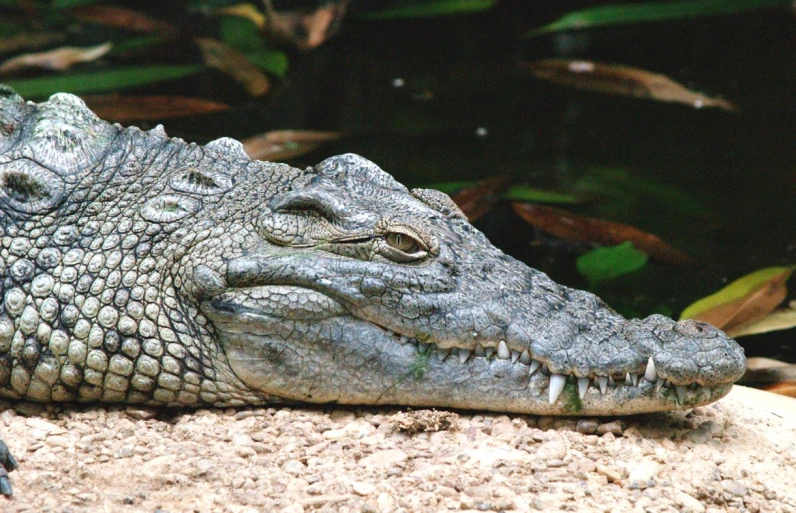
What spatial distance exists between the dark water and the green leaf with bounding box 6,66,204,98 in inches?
10.4

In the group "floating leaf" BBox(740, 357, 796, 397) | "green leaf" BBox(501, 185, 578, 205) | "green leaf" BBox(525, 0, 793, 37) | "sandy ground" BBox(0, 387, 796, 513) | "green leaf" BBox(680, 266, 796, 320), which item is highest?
"green leaf" BBox(525, 0, 793, 37)

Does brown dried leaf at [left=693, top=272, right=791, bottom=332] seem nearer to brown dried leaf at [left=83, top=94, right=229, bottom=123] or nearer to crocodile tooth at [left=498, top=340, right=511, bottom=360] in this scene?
crocodile tooth at [left=498, top=340, right=511, bottom=360]

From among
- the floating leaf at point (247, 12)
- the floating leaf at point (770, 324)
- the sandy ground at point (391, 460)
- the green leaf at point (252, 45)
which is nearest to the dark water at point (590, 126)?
the floating leaf at point (770, 324)

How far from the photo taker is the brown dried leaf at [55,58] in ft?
27.1

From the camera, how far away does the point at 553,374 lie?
336 cm

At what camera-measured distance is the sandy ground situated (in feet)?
9.78

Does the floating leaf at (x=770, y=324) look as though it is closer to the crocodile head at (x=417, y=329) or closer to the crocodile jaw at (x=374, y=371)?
the crocodile head at (x=417, y=329)

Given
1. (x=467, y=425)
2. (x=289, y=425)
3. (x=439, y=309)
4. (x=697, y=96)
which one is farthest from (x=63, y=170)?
(x=697, y=96)

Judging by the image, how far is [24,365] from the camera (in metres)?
3.58

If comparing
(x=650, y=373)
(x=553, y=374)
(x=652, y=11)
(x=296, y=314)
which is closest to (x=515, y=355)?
(x=553, y=374)

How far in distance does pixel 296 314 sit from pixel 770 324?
2.73m

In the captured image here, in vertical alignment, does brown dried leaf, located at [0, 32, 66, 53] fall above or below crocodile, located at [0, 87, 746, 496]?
above

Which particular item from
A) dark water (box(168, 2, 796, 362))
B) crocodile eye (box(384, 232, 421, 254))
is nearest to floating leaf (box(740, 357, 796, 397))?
dark water (box(168, 2, 796, 362))

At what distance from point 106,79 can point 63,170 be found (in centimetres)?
432
